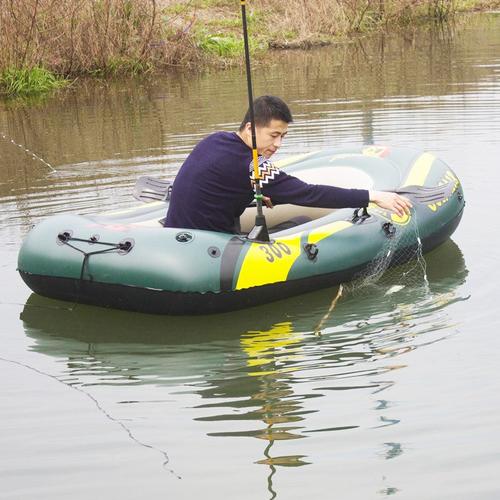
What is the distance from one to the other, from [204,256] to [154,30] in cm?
1000

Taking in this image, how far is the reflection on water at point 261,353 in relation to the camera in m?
5.05

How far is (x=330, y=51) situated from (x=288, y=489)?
1392 centimetres

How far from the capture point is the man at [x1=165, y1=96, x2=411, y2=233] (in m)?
6.32

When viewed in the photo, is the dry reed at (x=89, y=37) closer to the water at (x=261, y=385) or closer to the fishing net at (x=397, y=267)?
the water at (x=261, y=385)

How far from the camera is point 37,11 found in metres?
14.3

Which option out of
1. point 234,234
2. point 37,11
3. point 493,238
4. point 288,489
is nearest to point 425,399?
point 288,489

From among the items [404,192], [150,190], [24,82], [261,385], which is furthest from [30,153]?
[261,385]

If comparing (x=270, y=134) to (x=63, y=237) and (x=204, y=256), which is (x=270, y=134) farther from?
(x=63, y=237)

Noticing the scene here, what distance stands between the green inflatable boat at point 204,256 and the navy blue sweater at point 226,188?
170mm

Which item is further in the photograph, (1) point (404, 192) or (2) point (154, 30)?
(2) point (154, 30)

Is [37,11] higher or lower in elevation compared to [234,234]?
higher

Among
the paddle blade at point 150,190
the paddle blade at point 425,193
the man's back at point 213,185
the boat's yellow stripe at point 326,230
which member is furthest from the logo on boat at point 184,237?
the paddle blade at point 425,193

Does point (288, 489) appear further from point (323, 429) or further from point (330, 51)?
point (330, 51)

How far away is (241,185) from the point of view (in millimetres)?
6441
